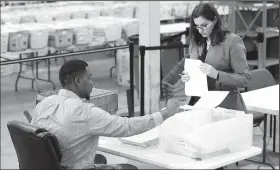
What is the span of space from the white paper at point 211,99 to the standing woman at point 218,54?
0.18 meters

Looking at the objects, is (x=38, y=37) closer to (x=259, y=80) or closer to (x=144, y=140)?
(x=259, y=80)

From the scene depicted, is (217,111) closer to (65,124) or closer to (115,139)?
(115,139)

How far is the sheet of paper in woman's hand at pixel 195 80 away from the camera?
407 cm

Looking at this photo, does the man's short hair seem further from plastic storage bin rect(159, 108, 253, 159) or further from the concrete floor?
the concrete floor

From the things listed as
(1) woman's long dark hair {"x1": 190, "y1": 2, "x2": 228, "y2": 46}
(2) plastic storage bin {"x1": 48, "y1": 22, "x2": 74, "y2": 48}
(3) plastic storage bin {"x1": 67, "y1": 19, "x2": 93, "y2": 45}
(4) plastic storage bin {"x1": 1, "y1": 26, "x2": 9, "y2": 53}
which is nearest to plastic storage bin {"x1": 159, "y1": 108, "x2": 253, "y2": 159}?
(1) woman's long dark hair {"x1": 190, "y1": 2, "x2": 228, "y2": 46}

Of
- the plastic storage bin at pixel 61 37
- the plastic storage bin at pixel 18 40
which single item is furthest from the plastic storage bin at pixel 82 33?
the plastic storage bin at pixel 18 40

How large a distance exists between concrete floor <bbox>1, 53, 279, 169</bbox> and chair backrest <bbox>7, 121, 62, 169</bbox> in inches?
106

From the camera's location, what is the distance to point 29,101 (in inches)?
361

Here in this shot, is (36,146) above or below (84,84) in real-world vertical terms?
below

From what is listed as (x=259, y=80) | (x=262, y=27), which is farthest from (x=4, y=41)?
(x=259, y=80)

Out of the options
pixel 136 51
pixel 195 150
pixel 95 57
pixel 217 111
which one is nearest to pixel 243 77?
pixel 217 111

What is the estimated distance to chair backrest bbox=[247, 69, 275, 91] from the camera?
5.81 m

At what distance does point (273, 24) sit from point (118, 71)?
2.71 m

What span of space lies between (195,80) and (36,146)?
128cm
